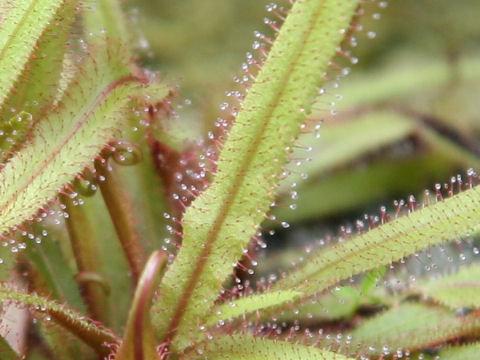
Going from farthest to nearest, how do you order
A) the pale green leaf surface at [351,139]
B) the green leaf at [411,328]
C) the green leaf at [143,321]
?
the pale green leaf surface at [351,139]
the green leaf at [411,328]
the green leaf at [143,321]

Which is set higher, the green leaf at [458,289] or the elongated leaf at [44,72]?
the elongated leaf at [44,72]

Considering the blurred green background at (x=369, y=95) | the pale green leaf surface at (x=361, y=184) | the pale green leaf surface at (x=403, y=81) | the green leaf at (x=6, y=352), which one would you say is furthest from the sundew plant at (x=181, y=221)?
the pale green leaf surface at (x=403, y=81)

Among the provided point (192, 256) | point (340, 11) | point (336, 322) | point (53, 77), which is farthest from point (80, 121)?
point (336, 322)

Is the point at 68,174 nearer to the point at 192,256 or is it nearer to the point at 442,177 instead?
the point at 192,256

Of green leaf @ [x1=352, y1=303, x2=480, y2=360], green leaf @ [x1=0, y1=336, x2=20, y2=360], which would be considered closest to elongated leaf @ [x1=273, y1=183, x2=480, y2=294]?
green leaf @ [x1=352, y1=303, x2=480, y2=360]

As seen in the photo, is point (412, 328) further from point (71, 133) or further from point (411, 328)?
point (71, 133)

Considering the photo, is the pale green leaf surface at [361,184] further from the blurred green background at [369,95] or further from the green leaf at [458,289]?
the green leaf at [458,289]

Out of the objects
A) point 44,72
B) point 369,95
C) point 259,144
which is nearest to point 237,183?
point 259,144
